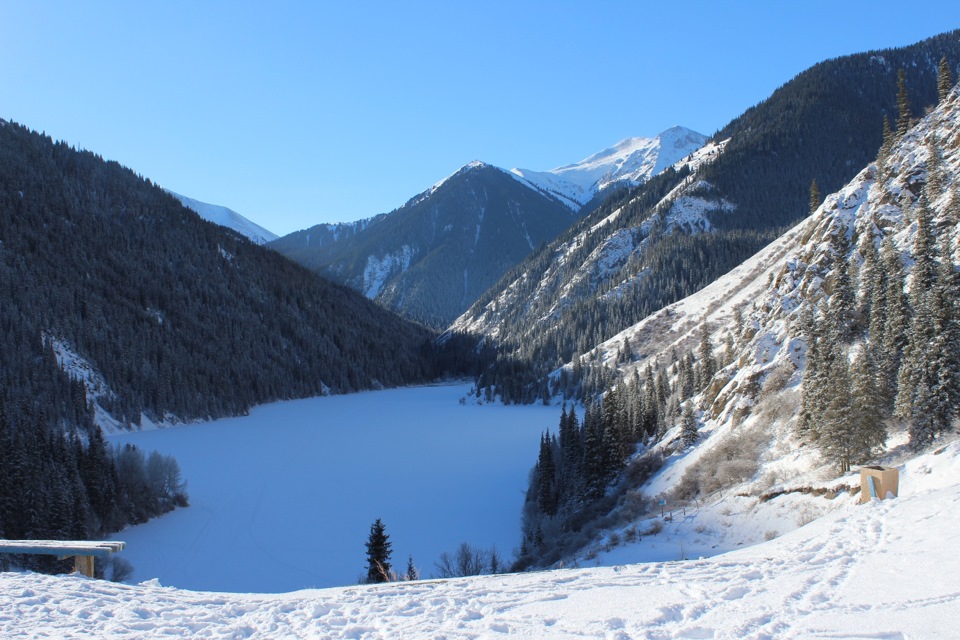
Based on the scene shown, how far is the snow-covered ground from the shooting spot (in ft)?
24.0

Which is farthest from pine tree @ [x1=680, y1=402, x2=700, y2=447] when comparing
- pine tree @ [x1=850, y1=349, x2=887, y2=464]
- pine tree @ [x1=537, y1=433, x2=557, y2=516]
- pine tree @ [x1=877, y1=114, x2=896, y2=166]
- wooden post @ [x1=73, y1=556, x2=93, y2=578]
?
wooden post @ [x1=73, y1=556, x2=93, y2=578]

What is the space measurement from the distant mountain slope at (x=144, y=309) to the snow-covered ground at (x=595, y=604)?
237ft

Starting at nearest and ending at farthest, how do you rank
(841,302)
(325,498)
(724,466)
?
(724,466)
(841,302)
(325,498)

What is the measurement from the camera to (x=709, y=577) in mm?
9648

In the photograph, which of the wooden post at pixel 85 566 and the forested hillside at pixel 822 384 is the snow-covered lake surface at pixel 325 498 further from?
the wooden post at pixel 85 566

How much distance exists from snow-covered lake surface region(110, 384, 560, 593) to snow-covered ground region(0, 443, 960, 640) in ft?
78.6

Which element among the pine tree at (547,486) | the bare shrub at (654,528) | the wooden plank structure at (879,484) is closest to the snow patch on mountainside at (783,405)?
the bare shrub at (654,528)

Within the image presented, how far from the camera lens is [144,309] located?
439 ft

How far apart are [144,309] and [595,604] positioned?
148 metres

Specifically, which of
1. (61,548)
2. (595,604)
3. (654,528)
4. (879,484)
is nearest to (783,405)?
(654,528)

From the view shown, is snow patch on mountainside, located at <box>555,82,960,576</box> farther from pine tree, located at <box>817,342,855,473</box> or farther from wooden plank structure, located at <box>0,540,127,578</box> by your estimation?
wooden plank structure, located at <box>0,540,127,578</box>

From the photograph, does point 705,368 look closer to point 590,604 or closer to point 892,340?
point 892,340

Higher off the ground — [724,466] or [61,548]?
[61,548]

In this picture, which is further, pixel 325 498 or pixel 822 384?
pixel 325 498
